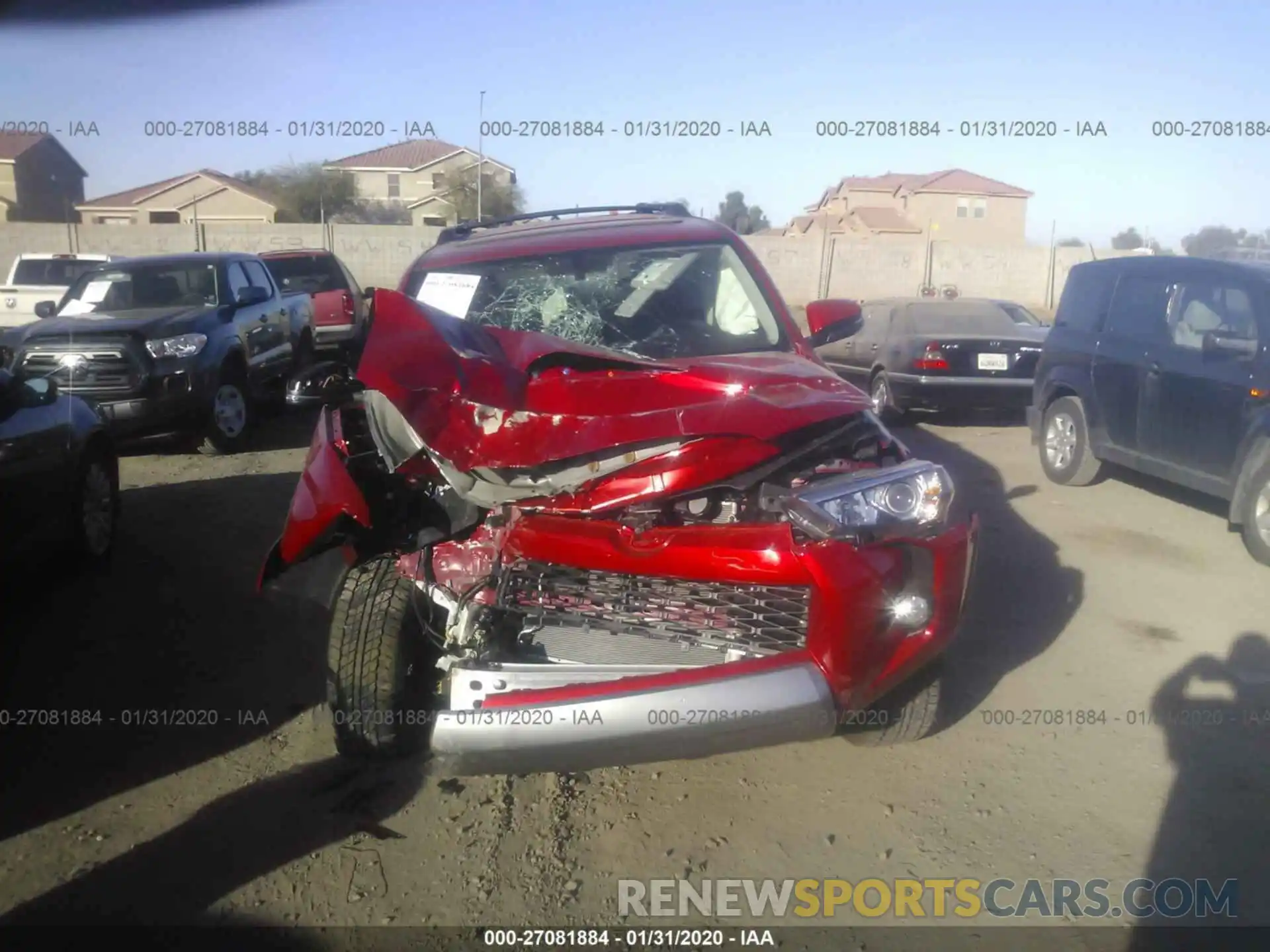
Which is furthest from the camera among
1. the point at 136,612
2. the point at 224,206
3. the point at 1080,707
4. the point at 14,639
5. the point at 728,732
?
the point at 224,206

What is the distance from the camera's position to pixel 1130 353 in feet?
24.2

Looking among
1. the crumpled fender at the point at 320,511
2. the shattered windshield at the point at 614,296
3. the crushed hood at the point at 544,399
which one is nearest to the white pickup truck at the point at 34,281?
the shattered windshield at the point at 614,296

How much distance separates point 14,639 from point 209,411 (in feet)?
14.2

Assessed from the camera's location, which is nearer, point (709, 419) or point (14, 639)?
point (709, 419)

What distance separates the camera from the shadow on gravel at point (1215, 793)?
3.02m

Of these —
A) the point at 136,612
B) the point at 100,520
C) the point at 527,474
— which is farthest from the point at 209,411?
the point at 527,474

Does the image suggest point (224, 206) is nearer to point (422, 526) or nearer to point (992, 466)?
point (992, 466)

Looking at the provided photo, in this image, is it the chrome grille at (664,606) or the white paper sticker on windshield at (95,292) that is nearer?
the chrome grille at (664,606)

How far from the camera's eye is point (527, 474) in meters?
3.29

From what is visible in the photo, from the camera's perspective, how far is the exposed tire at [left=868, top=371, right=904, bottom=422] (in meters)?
11.2

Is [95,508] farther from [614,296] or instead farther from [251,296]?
[251,296]

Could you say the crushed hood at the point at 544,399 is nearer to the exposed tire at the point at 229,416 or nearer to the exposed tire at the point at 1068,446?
the exposed tire at the point at 1068,446

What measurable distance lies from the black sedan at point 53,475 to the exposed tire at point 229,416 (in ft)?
9.64

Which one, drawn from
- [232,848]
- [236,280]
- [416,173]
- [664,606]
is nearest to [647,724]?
[664,606]
